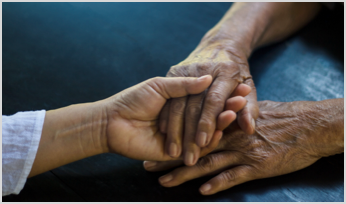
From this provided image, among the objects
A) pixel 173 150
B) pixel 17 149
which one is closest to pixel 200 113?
pixel 173 150

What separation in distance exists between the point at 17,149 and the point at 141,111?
1.15 ft

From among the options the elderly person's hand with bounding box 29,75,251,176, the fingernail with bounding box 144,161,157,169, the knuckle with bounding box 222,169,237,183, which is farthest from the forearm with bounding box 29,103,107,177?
the knuckle with bounding box 222,169,237,183

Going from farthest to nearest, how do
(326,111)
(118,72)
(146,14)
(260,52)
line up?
(146,14), (260,52), (118,72), (326,111)

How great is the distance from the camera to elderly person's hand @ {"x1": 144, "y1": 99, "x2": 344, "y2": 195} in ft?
2.58

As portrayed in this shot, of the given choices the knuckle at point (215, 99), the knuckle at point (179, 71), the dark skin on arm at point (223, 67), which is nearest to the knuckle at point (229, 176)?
the dark skin on arm at point (223, 67)

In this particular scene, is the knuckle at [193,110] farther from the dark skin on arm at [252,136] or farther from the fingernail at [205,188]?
the fingernail at [205,188]

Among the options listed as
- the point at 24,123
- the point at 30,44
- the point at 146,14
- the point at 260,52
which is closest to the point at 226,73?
the point at 260,52

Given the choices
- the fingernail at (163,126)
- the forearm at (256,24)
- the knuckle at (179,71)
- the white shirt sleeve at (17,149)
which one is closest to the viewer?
the white shirt sleeve at (17,149)

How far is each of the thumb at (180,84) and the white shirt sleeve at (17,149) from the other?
350mm

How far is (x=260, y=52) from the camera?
1.22 m

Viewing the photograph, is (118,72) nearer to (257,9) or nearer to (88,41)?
(88,41)

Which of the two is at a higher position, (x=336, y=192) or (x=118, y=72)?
(x=118, y=72)

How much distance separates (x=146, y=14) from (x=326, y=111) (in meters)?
0.98

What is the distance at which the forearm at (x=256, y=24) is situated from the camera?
1084 mm
